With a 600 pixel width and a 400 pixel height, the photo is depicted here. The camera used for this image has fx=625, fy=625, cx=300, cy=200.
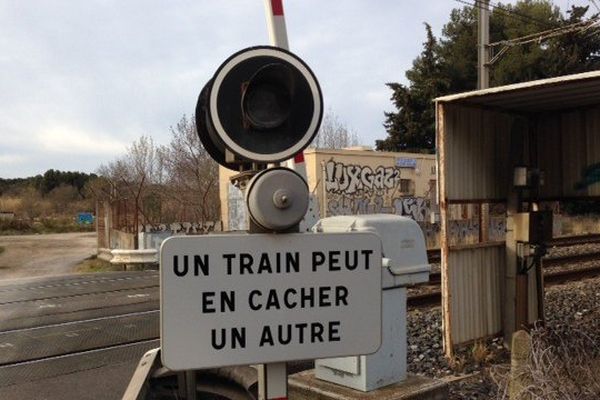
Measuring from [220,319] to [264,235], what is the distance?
30 centimetres

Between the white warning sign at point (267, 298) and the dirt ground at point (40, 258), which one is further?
the dirt ground at point (40, 258)

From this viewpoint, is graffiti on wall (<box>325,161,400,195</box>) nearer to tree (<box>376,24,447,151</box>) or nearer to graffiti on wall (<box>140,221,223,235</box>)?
graffiti on wall (<box>140,221,223,235</box>)

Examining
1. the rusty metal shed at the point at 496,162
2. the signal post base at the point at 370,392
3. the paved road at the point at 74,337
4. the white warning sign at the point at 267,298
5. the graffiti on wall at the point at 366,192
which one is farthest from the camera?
the graffiti on wall at the point at 366,192

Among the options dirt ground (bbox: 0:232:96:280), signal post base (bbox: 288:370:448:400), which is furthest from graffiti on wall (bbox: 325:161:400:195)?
signal post base (bbox: 288:370:448:400)

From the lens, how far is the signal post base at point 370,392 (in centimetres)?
389

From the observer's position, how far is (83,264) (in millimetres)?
21516

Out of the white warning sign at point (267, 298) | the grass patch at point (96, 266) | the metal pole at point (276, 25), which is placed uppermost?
the metal pole at point (276, 25)

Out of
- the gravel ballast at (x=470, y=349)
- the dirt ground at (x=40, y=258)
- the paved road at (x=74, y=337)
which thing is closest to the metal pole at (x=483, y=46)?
the gravel ballast at (x=470, y=349)

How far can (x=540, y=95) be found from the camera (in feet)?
21.8

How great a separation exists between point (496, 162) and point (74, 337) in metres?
5.79

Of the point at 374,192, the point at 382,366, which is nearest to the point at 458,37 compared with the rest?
the point at 374,192

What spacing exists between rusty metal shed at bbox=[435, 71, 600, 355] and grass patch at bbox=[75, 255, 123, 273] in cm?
1354

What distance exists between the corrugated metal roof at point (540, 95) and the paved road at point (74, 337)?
4596 millimetres

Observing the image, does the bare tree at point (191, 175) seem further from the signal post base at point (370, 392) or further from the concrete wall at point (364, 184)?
the signal post base at point (370, 392)
